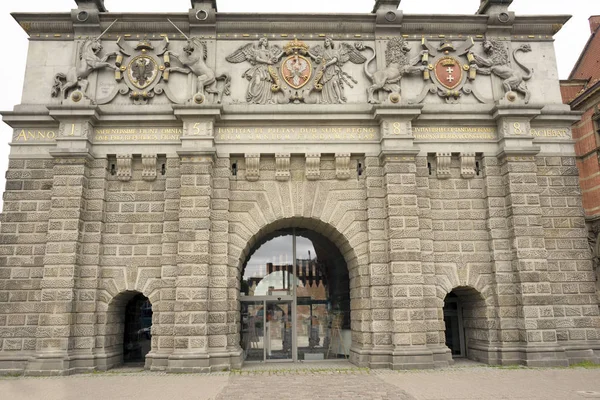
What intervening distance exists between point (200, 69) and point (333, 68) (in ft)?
14.4

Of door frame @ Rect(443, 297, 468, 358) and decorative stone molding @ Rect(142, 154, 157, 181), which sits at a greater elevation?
decorative stone molding @ Rect(142, 154, 157, 181)

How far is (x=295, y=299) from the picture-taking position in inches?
666

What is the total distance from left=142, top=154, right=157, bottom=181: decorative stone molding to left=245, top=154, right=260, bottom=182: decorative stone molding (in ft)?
9.67

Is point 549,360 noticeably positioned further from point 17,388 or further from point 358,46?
point 17,388

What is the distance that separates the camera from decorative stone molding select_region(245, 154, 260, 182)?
1567cm

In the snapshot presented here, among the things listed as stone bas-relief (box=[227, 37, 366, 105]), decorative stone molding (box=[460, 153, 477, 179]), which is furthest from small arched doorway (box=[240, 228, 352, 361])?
decorative stone molding (box=[460, 153, 477, 179])

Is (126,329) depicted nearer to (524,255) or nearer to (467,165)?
(467,165)

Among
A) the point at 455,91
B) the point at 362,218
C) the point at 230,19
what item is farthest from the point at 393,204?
the point at 230,19

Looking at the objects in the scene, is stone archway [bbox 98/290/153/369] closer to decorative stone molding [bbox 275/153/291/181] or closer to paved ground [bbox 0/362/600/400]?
paved ground [bbox 0/362/600/400]

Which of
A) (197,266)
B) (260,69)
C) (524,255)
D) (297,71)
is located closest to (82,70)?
(260,69)

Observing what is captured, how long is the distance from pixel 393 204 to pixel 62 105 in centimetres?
1076

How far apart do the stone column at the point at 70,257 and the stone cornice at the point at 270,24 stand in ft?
10.9

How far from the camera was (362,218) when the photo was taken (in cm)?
1566

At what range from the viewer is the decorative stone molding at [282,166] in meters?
15.7
